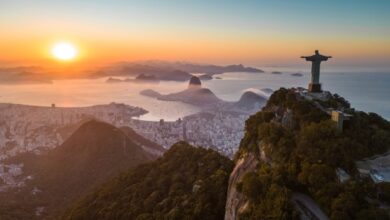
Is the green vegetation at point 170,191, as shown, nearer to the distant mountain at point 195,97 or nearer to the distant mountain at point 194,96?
the distant mountain at point 194,96

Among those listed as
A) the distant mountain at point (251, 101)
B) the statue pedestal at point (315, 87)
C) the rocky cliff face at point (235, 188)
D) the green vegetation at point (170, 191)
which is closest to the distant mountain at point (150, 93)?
the distant mountain at point (251, 101)

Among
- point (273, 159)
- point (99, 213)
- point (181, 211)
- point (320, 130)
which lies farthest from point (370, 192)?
point (99, 213)

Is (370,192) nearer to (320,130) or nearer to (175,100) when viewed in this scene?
(320,130)

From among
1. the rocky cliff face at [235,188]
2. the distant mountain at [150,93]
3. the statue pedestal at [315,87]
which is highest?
the statue pedestal at [315,87]

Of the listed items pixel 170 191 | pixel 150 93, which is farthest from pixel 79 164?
pixel 150 93

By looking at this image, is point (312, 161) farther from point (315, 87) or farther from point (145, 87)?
point (145, 87)
